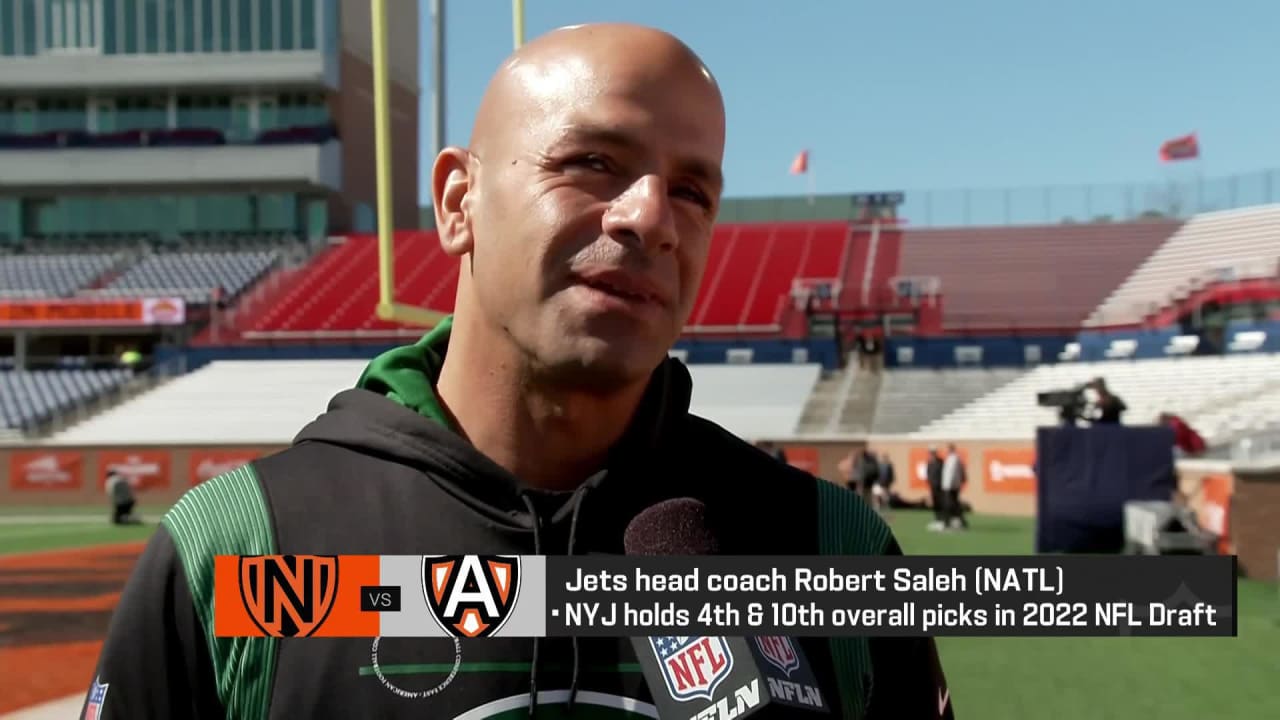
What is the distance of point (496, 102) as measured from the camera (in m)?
1.55

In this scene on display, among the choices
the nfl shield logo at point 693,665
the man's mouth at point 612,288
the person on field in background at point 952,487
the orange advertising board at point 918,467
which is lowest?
the orange advertising board at point 918,467

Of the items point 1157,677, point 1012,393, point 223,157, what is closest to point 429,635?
point 1157,677

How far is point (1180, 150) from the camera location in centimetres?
4269

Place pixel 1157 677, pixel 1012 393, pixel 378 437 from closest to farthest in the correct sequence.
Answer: pixel 378 437 → pixel 1157 677 → pixel 1012 393

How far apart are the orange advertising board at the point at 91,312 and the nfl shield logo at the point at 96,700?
39.3 metres

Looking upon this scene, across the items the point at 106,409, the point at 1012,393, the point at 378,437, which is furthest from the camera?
the point at 106,409

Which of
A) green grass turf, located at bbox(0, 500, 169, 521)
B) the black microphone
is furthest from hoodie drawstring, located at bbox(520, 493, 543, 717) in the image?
green grass turf, located at bbox(0, 500, 169, 521)

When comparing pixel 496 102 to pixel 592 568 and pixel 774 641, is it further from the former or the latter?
pixel 774 641

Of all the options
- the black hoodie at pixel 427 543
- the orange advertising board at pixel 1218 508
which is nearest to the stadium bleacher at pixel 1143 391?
the orange advertising board at pixel 1218 508

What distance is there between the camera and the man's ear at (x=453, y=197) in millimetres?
1604

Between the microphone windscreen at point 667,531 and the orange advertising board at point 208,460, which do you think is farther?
the orange advertising board at point 208,460

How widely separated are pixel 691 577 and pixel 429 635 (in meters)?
0.33

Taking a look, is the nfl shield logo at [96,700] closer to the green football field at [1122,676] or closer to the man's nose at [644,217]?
the man's nose at [644,217]

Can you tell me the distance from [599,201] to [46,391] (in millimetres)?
36741
